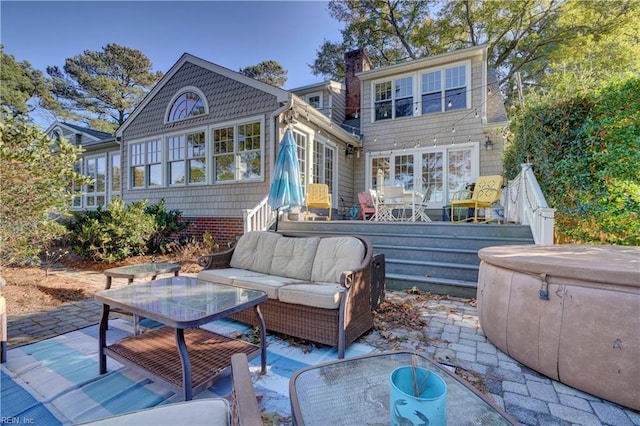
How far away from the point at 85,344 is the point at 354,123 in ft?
33.5

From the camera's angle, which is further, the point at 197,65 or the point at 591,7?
the point at 591,7

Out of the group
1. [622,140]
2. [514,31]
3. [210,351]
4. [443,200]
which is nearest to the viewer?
[210,351]

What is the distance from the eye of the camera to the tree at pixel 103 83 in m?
19.8

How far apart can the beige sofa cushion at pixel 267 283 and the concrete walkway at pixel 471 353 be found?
98 centimetres

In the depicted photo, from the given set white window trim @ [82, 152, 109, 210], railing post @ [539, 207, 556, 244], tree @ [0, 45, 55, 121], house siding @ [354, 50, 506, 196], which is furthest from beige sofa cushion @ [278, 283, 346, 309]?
tree @ [0, 45, 55, 121]

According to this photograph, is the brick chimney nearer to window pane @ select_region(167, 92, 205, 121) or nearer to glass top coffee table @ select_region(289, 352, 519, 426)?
window pane @ select_region(167, 92, 205, 121)

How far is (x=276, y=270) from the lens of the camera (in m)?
3.61

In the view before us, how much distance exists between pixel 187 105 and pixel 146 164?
98.2 inches

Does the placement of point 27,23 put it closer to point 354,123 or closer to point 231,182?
point 231,182

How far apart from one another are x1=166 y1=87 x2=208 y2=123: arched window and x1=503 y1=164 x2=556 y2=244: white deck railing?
25.6ft

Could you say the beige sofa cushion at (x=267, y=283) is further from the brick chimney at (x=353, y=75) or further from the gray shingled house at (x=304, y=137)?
the brick chimney at (x=353, y=75)

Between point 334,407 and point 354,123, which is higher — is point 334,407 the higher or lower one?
the lower one

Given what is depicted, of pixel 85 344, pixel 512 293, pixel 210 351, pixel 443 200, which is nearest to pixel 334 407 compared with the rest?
pixel 210 351

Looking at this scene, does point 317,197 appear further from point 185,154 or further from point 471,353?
point 471,353
